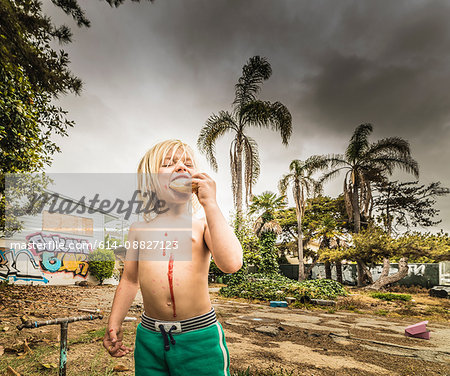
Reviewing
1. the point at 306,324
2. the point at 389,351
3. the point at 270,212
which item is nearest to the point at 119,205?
the point at 389,351

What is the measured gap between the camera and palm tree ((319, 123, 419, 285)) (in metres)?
17.1

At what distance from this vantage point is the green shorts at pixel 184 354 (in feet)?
3.33

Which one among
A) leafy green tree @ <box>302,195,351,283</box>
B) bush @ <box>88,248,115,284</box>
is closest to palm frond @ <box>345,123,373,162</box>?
leafy green tree @ <box>302,195,351,283</box>

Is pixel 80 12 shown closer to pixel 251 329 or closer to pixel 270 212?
pixel 251 329

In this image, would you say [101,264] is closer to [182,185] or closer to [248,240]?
[248,240]

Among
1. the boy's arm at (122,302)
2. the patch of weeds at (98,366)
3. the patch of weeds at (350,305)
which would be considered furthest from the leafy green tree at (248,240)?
the boy's arm at (122,302)

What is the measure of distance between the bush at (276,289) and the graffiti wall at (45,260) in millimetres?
8100

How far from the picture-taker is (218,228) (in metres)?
1.02

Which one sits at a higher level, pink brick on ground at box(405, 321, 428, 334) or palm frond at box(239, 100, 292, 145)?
palm frond at box(239, 100, 292, 145)

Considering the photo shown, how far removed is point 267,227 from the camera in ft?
47.4

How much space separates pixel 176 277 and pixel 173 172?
0.48 meters

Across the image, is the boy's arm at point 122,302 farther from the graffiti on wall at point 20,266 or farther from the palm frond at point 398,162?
the palm frond at point 398,162

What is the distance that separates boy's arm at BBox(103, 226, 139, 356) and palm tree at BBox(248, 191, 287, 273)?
1303cm

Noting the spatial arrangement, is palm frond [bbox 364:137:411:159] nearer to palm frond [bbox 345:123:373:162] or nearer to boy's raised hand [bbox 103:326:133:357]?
palm frond [bbox 345:123:373:162]
